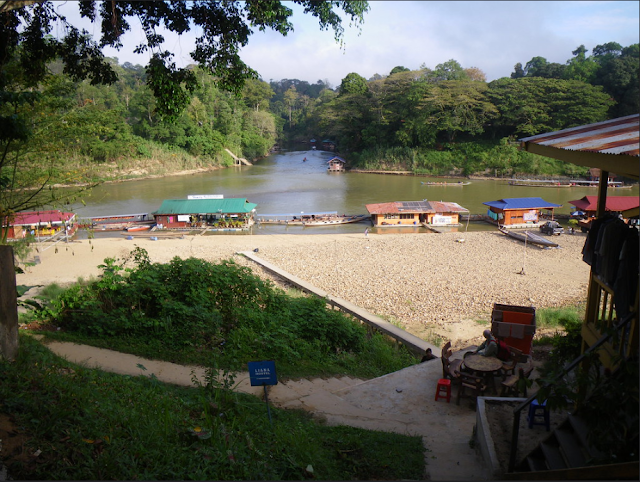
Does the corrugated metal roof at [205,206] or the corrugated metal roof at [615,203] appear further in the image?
the corrugated metal roof at [205,206]

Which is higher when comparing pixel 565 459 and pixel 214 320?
pixel 565 459

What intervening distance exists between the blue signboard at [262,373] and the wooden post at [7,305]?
97.1 inches

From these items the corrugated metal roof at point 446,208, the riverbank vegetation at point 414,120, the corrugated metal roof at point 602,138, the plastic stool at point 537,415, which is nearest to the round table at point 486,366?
the plastic stool at point 537,415

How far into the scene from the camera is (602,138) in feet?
11.2

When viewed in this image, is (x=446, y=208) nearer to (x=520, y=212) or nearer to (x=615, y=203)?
(x=520, y=212)

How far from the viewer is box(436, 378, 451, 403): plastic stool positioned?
619 cm

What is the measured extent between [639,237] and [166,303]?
19.9ft

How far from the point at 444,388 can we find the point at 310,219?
2275 cm

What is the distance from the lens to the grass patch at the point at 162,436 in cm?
317

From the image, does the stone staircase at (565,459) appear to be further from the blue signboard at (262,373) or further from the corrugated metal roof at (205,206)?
the corrugated metal roof at (205,206)

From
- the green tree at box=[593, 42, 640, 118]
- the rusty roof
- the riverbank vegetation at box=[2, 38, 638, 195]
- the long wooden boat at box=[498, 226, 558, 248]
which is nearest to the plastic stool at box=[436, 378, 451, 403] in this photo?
the rusty roof

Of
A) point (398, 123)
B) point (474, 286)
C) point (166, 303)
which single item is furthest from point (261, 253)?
point (398, 123)

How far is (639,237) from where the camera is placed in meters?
3.24

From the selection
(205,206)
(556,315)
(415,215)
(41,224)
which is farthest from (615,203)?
(41,224)
